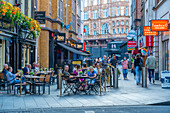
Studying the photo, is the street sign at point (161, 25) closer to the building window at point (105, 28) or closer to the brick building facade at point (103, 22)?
the brick building facade at point (103, 22)

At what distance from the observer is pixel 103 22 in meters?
88.1

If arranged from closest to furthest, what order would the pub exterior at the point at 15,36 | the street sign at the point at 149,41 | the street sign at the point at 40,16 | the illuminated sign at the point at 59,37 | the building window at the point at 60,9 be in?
the pub exterior at the point at 15,36, the street sign at the point at 40,16, the street sign at the point at 149,41, the illuminated sign at the point at 59,37, the building window at the point at 60,9

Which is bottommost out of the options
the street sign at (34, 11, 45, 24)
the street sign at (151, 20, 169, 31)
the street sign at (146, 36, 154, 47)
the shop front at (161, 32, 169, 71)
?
the shop front at (161, 32, 169, 71)

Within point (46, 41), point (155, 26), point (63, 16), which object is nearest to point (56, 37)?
point (46, 41)

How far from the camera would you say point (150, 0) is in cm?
2719

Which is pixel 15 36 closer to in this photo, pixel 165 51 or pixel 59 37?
pixel 165 51

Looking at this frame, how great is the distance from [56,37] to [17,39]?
1017cm

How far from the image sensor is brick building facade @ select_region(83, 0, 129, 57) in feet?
275

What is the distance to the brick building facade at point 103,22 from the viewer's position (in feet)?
275

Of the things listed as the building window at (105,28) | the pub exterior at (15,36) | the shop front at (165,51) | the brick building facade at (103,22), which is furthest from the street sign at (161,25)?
the building window at (105,28)

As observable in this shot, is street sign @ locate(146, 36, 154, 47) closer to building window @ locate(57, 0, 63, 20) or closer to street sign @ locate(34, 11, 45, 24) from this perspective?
street sign @ locate(34, 11, 45, 24)

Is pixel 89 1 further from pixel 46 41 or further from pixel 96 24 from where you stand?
pixel 46 41

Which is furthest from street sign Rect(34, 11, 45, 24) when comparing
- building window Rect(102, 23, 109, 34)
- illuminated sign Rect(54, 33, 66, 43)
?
building window Rect(102, 23, 109, 34)

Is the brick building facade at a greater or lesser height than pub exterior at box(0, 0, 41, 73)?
greater
